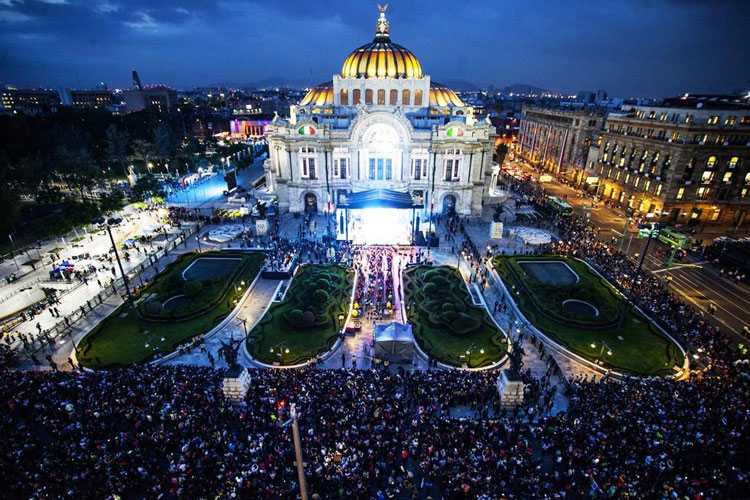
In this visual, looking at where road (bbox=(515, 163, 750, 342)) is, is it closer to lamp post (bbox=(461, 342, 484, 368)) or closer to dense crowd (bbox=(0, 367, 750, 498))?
dense crowd (bbox=(0, 367, 750, 498))

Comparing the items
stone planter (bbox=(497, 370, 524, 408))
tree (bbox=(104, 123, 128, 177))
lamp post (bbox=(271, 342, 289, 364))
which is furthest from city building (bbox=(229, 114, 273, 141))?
stone planter (bbox=(497, 370, 524, 408))

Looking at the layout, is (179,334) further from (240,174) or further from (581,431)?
(240,174)

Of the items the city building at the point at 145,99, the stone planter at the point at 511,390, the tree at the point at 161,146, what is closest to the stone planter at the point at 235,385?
the stone planter at the point at 511,390

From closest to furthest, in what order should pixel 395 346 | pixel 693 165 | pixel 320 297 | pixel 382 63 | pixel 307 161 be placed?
pixel 395 346 → pixel 320 297 → pixel 693 165 → pixel 307 161 → pixel 382 63

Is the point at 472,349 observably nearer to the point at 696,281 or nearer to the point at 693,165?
the point at 696,281

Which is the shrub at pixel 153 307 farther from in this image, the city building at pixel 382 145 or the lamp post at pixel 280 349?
the city building at pixel 382 145

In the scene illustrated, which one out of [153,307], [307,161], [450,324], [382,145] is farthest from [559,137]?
[153,307]
